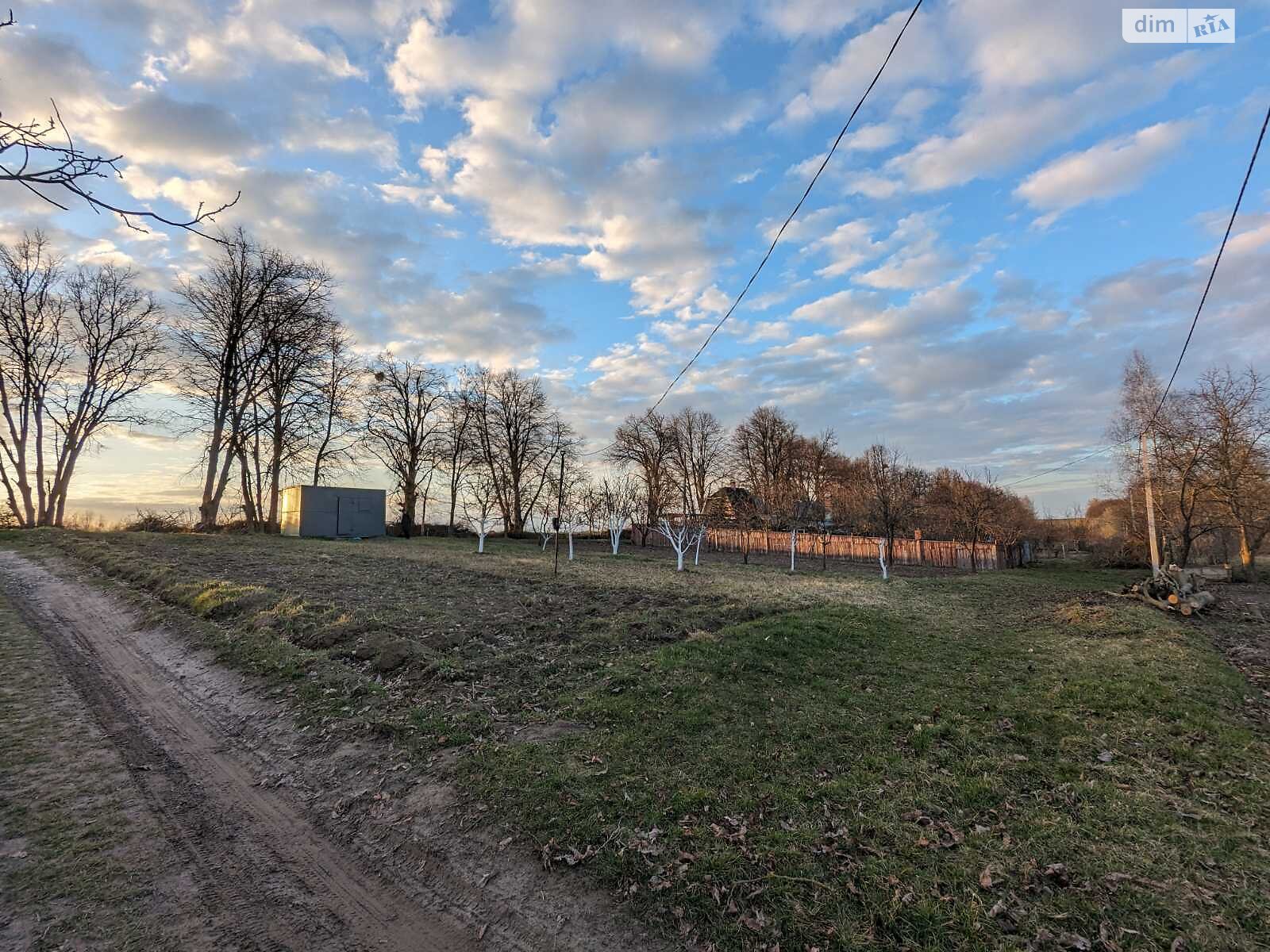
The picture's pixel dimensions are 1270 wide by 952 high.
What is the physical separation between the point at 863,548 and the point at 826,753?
109 ft

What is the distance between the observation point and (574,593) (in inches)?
547

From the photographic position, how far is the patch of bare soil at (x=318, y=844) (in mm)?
3061

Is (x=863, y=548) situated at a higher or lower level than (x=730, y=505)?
lower

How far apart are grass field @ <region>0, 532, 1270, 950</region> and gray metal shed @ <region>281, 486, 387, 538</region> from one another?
20725 millimetres

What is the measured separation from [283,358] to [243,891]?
31.9 m

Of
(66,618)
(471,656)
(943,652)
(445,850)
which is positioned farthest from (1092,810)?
(66,618)

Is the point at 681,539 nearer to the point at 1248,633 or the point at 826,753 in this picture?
the point at 1248,633

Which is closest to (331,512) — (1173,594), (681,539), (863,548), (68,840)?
(681,539)

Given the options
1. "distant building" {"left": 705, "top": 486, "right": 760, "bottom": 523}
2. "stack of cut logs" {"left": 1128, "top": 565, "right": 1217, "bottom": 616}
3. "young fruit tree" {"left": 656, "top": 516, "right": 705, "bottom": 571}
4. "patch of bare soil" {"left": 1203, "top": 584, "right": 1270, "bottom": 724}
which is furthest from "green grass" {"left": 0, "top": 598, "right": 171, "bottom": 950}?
"distant building" {"left": 705, "top": 486, "right": 760, "bottom": 523}

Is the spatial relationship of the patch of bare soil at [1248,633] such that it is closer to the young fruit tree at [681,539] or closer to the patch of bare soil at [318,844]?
the patch of bare soil at [318,844]

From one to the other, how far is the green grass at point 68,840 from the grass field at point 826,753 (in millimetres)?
1705

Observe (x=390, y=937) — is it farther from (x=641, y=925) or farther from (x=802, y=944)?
(x=802, y=944)

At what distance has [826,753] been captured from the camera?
5.25 m

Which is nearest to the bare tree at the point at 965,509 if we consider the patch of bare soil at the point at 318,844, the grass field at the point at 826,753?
the grass field at the point at 826,753
